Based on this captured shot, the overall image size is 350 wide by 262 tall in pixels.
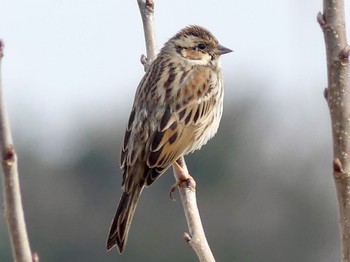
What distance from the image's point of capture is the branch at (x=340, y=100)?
439cm

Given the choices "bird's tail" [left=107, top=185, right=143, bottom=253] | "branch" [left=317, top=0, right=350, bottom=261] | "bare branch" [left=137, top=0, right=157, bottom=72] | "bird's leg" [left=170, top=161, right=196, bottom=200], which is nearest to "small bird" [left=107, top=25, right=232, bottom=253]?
"bird's tail" [left=107, top=185, right=143, bottom=253]

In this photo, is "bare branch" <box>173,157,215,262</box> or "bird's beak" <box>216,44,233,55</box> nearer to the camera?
"bare branch" <box>173,157,215,262</box>

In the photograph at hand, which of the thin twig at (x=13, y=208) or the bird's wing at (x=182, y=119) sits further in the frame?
the bird's wing at (x=182, y=119)

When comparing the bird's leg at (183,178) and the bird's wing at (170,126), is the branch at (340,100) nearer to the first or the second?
the bird's leg at (183,178)

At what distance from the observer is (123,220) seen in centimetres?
656

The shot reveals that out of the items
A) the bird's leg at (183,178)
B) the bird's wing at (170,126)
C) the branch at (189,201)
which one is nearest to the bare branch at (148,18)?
the branch at (189,201)

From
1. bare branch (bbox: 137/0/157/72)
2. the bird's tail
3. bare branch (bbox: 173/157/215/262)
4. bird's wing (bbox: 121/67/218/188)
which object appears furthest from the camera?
bird's wing (bbox: 121/67/218/188)

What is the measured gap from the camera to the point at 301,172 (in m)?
38.2

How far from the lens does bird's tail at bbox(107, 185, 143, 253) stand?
6336 millimetres

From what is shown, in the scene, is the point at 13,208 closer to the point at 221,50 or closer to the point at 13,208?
the point at 13,208

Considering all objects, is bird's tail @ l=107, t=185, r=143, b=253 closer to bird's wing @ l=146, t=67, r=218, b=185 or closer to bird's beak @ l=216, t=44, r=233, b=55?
bird's wing @ l=146, t=67, r=218, b=185

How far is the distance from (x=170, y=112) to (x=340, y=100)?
126 inches

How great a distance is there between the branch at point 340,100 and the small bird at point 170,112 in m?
2.08

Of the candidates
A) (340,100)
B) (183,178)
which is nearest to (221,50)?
(183,178)
